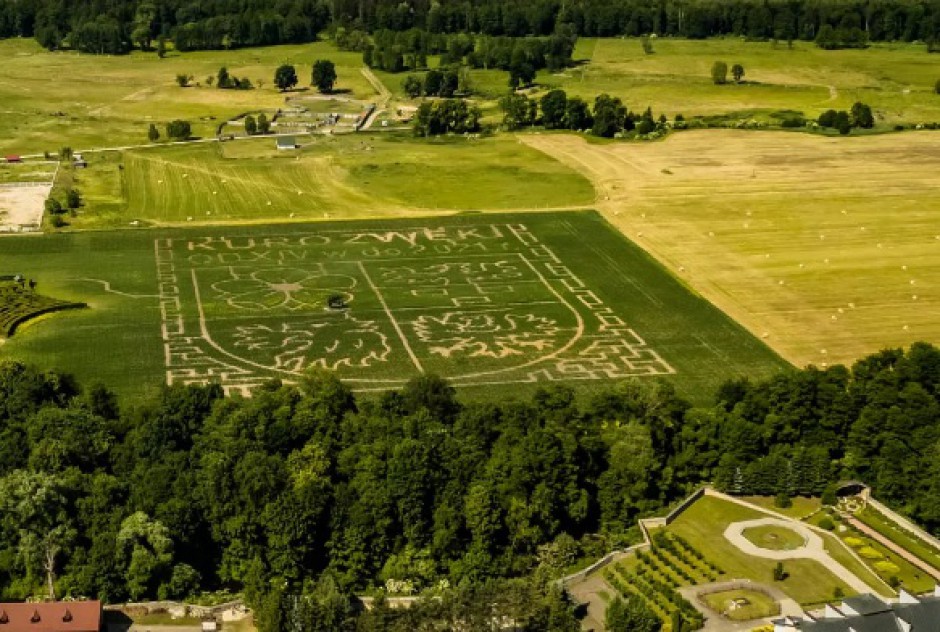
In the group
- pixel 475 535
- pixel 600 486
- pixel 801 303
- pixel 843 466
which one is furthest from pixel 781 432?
pixel 801 303

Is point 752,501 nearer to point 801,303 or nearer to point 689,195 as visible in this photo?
point 801,303

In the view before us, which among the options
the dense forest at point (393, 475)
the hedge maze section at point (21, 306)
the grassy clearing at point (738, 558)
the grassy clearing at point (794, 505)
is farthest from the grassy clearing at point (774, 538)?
the hedge maze section at point (21, 306)

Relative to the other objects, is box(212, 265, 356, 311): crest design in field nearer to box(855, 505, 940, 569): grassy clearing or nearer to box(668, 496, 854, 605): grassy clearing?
box(668, 496, 854, 605): grassy clearing

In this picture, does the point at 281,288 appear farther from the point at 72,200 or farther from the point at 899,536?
the point at 899,536

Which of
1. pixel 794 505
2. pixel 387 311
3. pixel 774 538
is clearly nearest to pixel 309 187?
pixel 387 311

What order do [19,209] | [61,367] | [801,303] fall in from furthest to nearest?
1. [19,209]
2. [801,303]
3. [61,367]

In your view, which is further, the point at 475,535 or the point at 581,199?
the point at 581,199

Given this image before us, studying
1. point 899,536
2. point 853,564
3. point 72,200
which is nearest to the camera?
point 853,564
